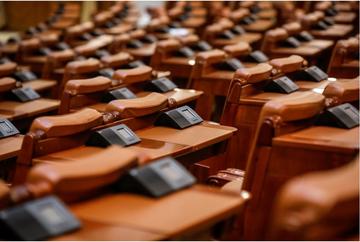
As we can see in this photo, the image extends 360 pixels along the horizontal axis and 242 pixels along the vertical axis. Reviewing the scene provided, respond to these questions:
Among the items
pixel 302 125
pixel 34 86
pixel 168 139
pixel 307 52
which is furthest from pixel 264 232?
pixel 307 52

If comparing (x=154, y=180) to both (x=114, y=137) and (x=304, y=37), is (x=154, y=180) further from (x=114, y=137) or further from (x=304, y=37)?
(x=304, y=37)

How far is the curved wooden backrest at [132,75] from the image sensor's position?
2350mm

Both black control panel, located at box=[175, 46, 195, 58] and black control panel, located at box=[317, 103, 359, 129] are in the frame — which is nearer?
black control panel, located at box=[317, 103, 359, 129]

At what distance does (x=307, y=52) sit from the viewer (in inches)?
127

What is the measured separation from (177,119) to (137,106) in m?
0.13

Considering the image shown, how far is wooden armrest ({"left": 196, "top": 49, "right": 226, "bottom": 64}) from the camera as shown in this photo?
2670mm

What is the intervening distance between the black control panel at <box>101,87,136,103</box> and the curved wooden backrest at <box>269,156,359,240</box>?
1.34 meters

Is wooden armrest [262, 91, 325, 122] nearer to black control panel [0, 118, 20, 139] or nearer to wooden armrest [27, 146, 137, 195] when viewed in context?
wooden armrest [27, 146, 137, 195]

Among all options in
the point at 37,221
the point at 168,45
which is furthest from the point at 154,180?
the point at 168,45

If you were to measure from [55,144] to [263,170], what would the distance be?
0.50m

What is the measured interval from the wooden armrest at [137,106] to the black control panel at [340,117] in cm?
47

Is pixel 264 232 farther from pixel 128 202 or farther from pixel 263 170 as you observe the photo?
pixel 128 202

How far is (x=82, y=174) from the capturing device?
1049 millimetres

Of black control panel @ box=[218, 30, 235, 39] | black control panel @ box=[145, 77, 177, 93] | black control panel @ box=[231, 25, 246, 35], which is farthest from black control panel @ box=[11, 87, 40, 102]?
black control panel @ box=[231, 25, 246, 35]
